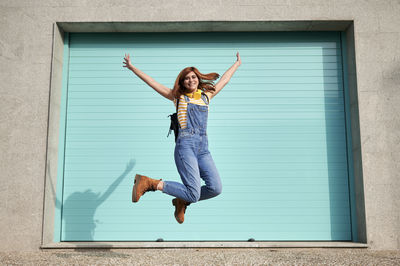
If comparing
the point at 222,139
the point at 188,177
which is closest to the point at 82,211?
the point at 222,139

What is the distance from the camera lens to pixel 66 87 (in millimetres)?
7598

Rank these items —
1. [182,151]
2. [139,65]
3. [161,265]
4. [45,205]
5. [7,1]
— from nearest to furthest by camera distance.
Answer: [182,151]
[161,265]
[45,205]
[7,1]
[139,65]

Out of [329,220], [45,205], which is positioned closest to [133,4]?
[45,205]

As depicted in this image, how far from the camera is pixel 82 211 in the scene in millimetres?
7297

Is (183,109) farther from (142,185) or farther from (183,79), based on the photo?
(142,185)

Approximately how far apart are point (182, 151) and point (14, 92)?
4.01 meters

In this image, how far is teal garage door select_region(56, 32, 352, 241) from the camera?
285 inches

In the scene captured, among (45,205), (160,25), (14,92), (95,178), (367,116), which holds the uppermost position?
(160,25)

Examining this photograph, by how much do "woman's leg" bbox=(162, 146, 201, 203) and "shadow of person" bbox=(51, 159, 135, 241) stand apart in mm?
2995

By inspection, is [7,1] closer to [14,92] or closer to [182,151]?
[14,92]

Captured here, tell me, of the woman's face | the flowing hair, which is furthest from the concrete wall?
the woman's face

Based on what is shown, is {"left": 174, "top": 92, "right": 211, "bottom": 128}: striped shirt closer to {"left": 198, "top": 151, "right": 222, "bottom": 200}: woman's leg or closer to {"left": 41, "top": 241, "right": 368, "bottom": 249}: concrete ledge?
{"left": 198, "top": 151, "right": 222, "bottom": 200}: woman's leg

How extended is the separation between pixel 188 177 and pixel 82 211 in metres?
3.55

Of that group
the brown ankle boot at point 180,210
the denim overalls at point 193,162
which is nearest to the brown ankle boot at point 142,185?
the denim overalls at point 193,162
